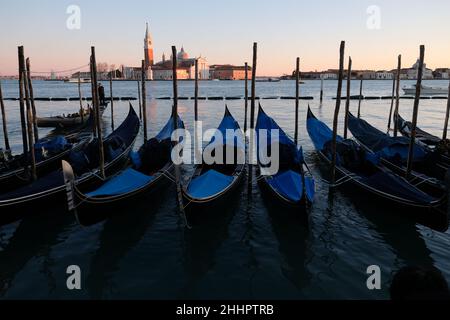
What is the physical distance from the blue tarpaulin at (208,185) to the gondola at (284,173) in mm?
1269

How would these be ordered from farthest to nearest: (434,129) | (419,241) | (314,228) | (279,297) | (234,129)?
(434,129), (234,129), (314,228), (419,241), (279,297)

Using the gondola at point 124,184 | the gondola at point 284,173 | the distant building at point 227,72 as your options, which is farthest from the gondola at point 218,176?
the distant building at point 227,72

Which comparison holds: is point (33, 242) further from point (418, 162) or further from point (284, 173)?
point (418, 162)

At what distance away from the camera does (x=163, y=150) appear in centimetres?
1177

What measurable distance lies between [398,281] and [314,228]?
655 cm

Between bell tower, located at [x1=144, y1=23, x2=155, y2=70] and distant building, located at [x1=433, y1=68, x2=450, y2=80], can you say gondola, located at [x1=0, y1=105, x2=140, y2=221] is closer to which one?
bell tower, located at [x1=144, y1=23, x2=155, y2=70]

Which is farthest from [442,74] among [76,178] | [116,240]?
[116,240]

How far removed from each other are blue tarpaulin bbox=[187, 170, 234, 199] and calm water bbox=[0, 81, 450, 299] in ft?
2.39

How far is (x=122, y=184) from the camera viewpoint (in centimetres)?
838

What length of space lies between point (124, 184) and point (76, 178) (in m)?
2.05

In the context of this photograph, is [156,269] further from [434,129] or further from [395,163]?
[434,129]
